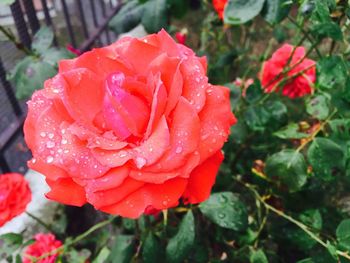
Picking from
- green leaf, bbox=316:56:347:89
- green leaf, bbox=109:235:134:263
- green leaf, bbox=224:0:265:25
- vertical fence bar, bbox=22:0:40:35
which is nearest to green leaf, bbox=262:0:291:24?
green leaf, bbox=224:0:265:25

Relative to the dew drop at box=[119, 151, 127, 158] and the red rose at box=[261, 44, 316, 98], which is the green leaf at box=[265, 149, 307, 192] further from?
the dew drop at box=[119, 151, 127, 158]

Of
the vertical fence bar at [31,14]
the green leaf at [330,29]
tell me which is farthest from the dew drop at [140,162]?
the vertical fence bar at [31,14]

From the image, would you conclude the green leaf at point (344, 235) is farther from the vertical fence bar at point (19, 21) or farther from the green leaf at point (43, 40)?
the vertical fence bar at point (19, 21)

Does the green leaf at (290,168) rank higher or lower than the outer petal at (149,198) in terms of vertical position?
lower

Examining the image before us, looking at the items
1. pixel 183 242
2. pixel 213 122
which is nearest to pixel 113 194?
pixel 213 122

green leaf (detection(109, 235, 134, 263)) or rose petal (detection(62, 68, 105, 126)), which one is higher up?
rose petal (detection(62, 68, 105, 126))

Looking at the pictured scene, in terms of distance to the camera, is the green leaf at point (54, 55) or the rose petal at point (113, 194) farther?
the green leaf at point (54, 55)
